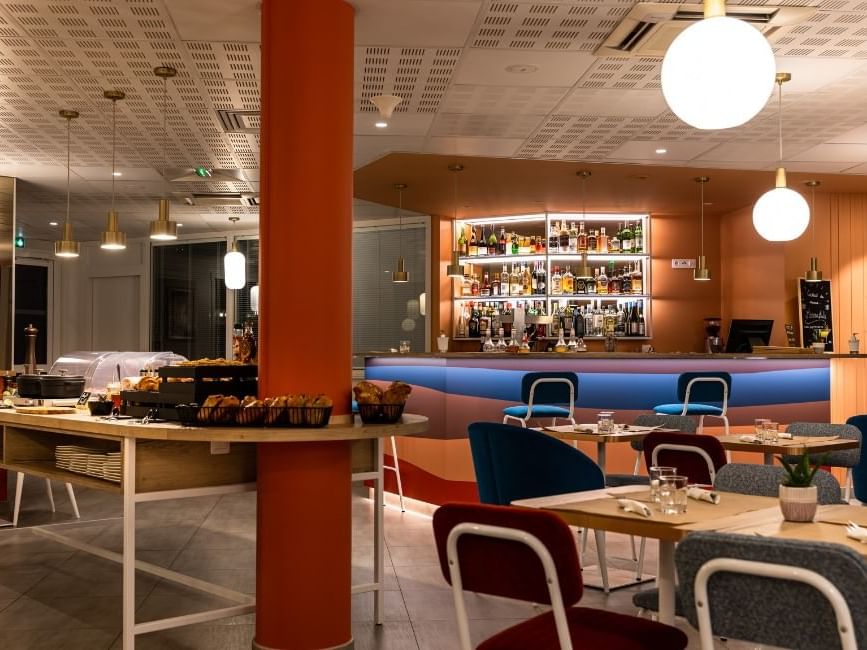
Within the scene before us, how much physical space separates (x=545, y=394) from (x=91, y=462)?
3.71 m

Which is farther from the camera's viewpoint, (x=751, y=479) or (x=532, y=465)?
(x=532, y=465)

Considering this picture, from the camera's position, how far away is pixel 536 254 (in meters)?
11.0

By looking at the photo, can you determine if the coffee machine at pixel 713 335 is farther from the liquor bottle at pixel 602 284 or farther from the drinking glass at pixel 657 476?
the drinking glass at pixel 657 476

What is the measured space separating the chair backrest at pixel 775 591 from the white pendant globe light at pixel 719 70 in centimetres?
182

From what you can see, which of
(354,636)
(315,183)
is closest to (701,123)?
(315,183)

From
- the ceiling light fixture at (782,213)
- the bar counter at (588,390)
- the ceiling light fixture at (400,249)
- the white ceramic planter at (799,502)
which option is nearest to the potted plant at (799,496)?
the white ceramic planter at (799,502)

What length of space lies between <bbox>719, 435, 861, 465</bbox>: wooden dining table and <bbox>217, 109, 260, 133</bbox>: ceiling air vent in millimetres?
4016

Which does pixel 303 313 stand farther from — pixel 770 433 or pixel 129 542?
pixel 770 433

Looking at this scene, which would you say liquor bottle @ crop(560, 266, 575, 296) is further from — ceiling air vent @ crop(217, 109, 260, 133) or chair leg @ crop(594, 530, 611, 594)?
chair leg @ crop(594, 530, 611, 594)

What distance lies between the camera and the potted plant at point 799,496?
260 cm

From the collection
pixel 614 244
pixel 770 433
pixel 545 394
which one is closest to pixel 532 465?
pixel 770 433

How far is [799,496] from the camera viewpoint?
260 centimetres

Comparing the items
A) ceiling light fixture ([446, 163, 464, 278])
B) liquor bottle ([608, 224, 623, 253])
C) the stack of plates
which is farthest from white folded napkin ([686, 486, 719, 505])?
liquor bottle ([608, 224, 623, 253])

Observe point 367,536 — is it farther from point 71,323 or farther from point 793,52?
point 71,323
